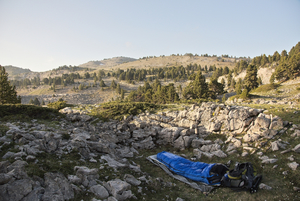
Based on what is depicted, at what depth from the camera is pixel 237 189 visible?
8727mm

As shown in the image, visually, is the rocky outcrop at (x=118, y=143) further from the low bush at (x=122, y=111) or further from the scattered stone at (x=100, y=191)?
the low bush at (x=122, y=111)

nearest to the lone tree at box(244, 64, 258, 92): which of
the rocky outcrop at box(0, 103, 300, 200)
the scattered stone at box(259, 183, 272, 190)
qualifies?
the rocky outcrop at box(0, 103, 300, 200)

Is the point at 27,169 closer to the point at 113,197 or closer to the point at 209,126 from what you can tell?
the point at 113,197

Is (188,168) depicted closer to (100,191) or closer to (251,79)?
(100,191)

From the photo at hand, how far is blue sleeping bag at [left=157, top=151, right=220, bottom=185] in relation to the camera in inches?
384

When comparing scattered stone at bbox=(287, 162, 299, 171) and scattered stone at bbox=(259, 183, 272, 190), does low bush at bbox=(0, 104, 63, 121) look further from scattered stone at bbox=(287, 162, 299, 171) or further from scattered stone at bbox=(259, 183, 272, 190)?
scattered stone at bbox=(287, 162, 299, 171)

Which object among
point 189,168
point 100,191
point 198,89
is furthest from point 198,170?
point 198,89

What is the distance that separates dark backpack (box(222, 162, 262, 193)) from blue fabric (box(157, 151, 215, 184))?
1102 mm

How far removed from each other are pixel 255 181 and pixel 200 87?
39956 millimetres

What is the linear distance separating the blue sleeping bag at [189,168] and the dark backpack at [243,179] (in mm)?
672

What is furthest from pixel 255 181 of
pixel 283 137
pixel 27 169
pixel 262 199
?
pixel 27 169

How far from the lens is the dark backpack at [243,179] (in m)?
8.48

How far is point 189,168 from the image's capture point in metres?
10.7

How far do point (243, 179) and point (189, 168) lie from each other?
Result: 10.8 feet
